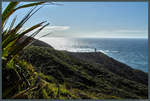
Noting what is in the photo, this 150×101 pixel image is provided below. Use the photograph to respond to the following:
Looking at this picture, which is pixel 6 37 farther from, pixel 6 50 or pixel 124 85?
pixel 124 85

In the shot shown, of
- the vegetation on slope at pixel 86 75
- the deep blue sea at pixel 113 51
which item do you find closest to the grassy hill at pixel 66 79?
the vegetation on slope at pixel 86 75

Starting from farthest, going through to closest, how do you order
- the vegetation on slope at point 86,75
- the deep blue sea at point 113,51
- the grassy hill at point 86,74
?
1. the vegetation on slope at point 86,75
2. the deep blue sea at point 113,51
3. the grassy hill at point 86,74

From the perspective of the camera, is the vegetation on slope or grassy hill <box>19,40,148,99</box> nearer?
grassy hill <box>19,40,148,99</box>

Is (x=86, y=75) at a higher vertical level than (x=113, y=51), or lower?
lower

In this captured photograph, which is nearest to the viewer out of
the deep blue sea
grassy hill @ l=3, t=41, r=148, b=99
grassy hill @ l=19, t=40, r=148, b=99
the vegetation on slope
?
grassy hill @ l=3, t=41, r=148, b=99

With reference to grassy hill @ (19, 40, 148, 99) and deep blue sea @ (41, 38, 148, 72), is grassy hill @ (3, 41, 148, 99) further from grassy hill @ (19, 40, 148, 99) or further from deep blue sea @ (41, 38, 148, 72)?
deep blue sea @ (41, 38, 148, 72)

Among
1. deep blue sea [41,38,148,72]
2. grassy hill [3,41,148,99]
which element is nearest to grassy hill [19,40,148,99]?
grassy hill [3,41,148,99]

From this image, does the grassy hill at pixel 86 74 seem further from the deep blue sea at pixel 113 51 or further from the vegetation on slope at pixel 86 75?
the deep blue sea at pixel 113 51

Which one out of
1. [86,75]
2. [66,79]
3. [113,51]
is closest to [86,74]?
[86,75]

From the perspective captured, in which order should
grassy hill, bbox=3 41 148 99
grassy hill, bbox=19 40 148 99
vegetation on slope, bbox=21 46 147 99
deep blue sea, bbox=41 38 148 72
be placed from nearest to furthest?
grassy hill, bbox=3 41 148 99 → grassy hill, bbox=19 40 148 99 → deep blue sea, bbox=41 38 148 72 → vegetation on slope, bbox=21 46 147 99

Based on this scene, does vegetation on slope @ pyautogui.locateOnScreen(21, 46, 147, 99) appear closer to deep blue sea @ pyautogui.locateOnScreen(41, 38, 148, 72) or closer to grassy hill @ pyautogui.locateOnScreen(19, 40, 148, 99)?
grassy hill @ pyautogui.locateOnScreen(19, 40, 148, 99)

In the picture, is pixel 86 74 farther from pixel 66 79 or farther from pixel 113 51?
pixel 113 51

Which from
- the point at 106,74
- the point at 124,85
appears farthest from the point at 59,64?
the point at 124,85
